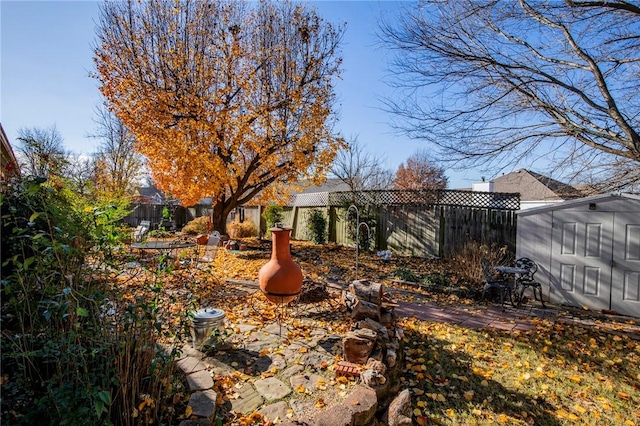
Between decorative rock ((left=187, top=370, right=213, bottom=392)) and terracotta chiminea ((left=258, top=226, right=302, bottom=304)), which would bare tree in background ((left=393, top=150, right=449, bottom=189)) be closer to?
terracotta chiminea ((left=258, top=226, right=302, bottom=304))

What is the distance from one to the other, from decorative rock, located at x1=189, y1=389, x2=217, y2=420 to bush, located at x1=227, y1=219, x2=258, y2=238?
11.7m

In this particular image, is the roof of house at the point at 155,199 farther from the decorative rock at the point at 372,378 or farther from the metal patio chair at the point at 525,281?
the decorative rock at the point at 372,378

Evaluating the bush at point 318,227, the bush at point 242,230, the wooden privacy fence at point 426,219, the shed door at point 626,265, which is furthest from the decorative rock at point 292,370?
the bush at point 242,230

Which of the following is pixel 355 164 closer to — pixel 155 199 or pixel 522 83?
pixel 522 83

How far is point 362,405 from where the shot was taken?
2379 mm

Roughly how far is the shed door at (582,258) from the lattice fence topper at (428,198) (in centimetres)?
325

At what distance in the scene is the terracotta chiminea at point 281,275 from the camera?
3.70 metres

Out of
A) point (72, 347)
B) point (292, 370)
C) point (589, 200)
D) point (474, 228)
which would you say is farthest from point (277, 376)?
point (474, 228)

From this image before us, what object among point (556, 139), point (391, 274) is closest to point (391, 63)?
point (556, 139)

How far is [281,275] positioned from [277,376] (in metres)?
1.10

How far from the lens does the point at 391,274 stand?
7.81 meters

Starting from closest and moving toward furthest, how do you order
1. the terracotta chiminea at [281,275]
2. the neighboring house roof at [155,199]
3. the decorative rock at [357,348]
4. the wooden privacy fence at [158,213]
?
the decorative rock at [357,348] → the terracotta chiminea at [281,275] → the wooden privacy fence at [158,213] → the neighboring house roof at [155,199]

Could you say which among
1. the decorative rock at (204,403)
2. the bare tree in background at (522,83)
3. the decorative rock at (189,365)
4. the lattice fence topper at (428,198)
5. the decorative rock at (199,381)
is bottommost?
the decorative rock at (204,403)

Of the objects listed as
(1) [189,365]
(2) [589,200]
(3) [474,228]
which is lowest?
(1) [189,365]
